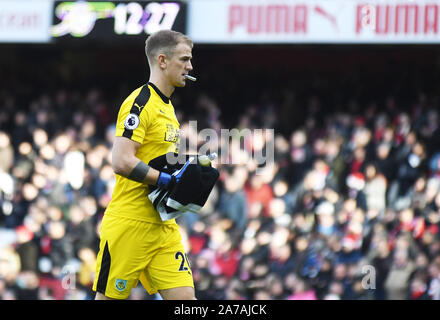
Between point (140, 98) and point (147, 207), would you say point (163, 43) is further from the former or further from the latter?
point (147, 207)

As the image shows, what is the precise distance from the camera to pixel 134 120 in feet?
14.4

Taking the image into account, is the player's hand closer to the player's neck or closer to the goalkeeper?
the goalkeeper

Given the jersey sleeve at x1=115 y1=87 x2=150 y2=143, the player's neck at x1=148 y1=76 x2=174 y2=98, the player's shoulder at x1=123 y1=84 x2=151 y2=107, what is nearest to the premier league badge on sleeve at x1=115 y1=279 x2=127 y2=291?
the jersey sleeve at x1=115 y1=87 x2=150 y2=143

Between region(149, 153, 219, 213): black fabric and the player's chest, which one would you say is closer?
region(149, 153, 219, 213): black fabric

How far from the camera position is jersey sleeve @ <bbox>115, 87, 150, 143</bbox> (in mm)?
4383

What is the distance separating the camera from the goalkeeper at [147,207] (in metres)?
4.43

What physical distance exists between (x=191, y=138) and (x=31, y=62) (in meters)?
4.10

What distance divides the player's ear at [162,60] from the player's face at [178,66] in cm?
3

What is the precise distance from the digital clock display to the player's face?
6479 mm

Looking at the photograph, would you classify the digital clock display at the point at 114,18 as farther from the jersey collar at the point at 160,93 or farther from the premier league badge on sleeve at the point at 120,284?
the premier league badge on sleeve at the point at 120,284

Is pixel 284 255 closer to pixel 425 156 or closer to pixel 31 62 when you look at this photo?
pixel 425 156
